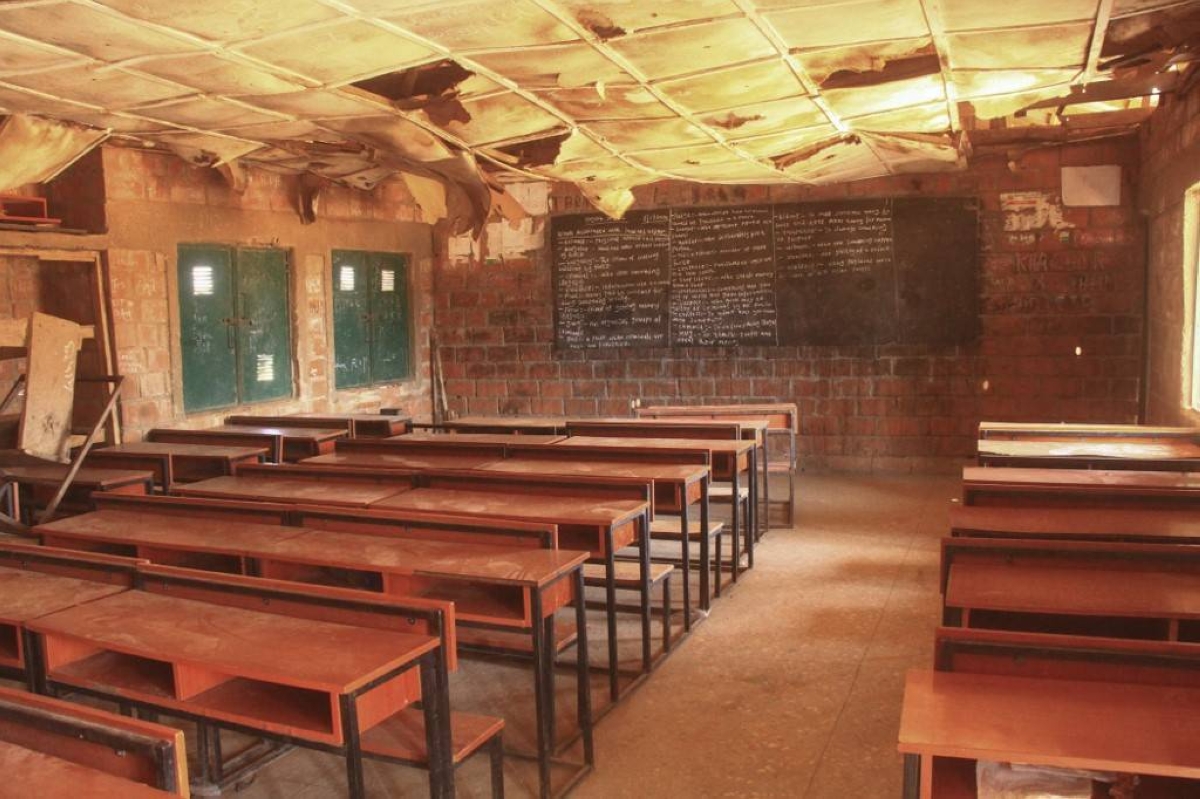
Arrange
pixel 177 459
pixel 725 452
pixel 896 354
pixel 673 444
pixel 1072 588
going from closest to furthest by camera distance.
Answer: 1. pixel 1072 588
2. pixel 725 452
3. pixel 673 444
4. pixel 177 459
5. pixel 896 354

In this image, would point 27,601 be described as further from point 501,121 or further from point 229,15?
point 501,121

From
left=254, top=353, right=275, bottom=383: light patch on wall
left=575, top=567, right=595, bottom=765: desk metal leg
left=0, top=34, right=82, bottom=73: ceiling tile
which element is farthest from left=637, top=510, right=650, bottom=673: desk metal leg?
left=254, top=353, right=275, bottom=383: light patch on wall

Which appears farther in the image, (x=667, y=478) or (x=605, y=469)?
(x=605, y=469)

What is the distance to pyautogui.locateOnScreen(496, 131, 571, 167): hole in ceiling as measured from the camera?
15.5ft

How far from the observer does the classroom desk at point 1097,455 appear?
13.2ft

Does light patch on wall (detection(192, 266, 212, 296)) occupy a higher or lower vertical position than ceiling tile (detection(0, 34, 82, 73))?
lower

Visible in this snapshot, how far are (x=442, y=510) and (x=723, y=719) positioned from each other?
4.08 feet

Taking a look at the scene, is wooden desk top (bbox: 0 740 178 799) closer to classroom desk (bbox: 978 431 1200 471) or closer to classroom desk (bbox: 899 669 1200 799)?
classroom desk (bbox: 899 669 1200 799)

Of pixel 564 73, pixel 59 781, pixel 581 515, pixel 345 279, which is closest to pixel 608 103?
pixel 564 73

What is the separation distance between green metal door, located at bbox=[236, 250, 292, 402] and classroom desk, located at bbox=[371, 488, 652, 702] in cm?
342

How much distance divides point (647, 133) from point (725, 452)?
5.11 ft

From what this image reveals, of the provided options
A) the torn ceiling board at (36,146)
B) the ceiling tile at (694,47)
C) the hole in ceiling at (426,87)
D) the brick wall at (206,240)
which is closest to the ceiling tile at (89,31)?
the hole in ceiling at (426,87)

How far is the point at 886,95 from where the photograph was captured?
13.2 ft

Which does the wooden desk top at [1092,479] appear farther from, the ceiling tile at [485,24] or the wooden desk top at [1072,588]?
the ceiling tile at [485,24]
